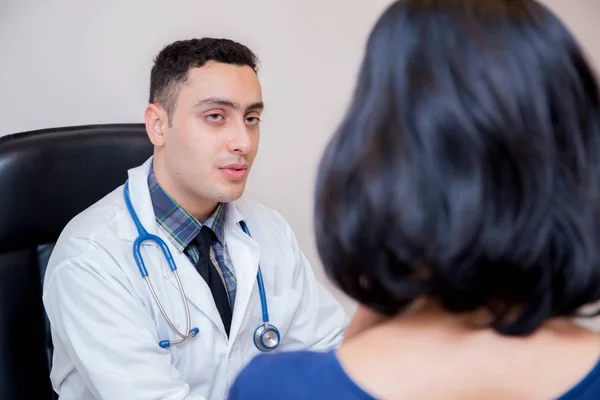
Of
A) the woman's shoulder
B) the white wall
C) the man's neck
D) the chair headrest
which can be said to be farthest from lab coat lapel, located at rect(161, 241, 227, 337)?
the woman's shoulder

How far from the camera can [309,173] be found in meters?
2.02

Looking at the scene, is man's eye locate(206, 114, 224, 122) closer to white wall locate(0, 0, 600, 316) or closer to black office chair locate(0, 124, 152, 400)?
black office chair locate(0, 124, 152, 400)

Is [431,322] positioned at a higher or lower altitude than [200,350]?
higher

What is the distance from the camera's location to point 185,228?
4.67 feet

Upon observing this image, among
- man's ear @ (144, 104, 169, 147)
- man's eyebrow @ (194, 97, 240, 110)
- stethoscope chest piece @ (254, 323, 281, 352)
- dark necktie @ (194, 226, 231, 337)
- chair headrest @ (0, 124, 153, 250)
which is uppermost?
man's eyebrow @ (194, 97, 240, 110)

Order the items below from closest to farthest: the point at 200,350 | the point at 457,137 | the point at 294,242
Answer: the point at 457,137
the point at 200,350
the point at 294,242

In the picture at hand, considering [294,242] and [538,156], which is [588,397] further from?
[294,242]

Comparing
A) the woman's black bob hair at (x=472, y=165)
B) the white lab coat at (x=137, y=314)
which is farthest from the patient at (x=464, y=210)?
the white lab coat at (x=137, y=314)

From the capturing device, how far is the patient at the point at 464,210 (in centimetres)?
56

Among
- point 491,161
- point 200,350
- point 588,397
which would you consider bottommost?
point 200,350

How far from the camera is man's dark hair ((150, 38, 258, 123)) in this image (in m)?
1.46

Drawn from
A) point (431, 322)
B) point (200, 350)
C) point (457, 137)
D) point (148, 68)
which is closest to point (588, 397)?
point (431, 322)

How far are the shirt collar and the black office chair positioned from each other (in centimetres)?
10

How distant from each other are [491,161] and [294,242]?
1128mm
